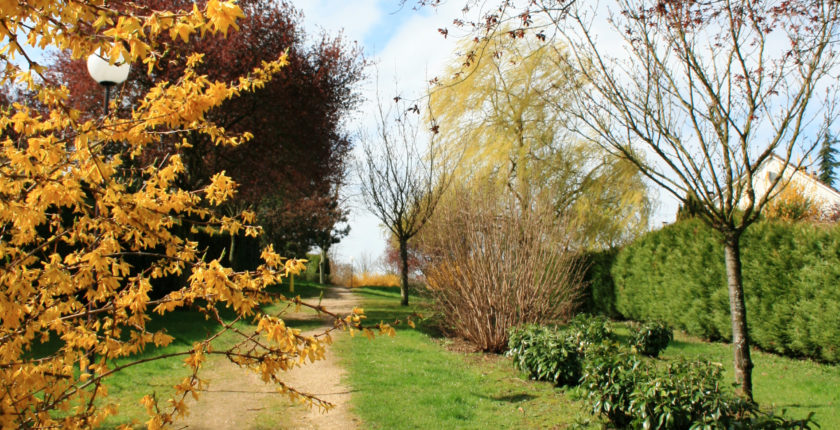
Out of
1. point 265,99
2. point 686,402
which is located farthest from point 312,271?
point 686,402

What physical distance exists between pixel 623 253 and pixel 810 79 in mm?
10091

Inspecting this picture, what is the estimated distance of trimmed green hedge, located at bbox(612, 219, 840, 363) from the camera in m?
8.24

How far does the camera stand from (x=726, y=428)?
3.82 metres

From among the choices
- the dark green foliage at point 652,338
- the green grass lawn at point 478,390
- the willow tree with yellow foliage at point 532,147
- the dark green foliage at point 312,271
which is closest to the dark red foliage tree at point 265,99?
the green grass lawn at point 478,390

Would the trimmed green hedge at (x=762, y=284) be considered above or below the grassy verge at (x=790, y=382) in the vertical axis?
above

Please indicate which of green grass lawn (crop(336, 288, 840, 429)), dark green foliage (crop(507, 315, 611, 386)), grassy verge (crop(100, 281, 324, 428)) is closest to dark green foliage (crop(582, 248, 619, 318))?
green grass lawn (crop(336, 288, 840, 429))

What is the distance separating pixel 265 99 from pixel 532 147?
32.7 ft

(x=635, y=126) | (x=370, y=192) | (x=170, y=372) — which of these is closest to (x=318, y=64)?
(x=370, y=192)

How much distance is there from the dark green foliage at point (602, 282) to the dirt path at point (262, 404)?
10.1 m

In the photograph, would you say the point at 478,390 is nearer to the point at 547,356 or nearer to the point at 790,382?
the point at 547,356

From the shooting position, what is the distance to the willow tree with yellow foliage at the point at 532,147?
17.9 meters

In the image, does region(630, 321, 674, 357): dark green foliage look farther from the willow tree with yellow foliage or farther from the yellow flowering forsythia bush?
the willow tree with yellow foliage

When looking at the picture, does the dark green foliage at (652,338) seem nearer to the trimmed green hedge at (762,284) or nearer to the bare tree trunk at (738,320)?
the trimmed green hedge at (762,284)

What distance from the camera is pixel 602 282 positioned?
15.8 m
